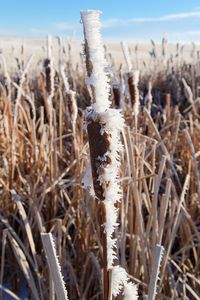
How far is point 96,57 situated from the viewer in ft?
1.04

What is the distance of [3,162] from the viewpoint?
1.31m

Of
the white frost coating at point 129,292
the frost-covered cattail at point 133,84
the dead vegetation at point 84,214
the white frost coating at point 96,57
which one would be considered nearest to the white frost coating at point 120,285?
the white frost coating at point 129,292

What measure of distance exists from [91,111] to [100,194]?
2.1 inches

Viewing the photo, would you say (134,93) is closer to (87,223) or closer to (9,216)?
(87,223)

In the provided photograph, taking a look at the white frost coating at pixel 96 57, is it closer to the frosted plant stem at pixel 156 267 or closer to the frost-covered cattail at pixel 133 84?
the frosted plant stem at pixel 156 267

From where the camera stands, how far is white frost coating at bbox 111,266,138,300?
0.37m

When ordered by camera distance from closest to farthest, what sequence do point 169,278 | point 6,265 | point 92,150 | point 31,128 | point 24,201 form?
point 92,150, point 169,278, point 6,265, point 24,201, point 31,128

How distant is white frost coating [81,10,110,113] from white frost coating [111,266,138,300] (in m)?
0.12

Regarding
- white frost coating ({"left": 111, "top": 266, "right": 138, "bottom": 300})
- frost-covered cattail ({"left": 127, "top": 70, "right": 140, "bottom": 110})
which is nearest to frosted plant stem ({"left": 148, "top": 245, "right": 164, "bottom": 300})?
white frost coating ({"left": 111, "top": 266, "right": 138, "bottom": 300})

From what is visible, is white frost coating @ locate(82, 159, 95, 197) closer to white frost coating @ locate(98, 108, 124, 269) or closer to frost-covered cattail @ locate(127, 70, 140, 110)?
white frost coating @ locate(98, 108, 124, 269)

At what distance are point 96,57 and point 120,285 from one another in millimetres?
188

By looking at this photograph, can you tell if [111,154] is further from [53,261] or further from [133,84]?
[133,84]

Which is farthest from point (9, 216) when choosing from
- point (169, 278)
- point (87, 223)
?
point (169, 278)

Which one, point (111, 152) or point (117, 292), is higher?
point (111, 152)
